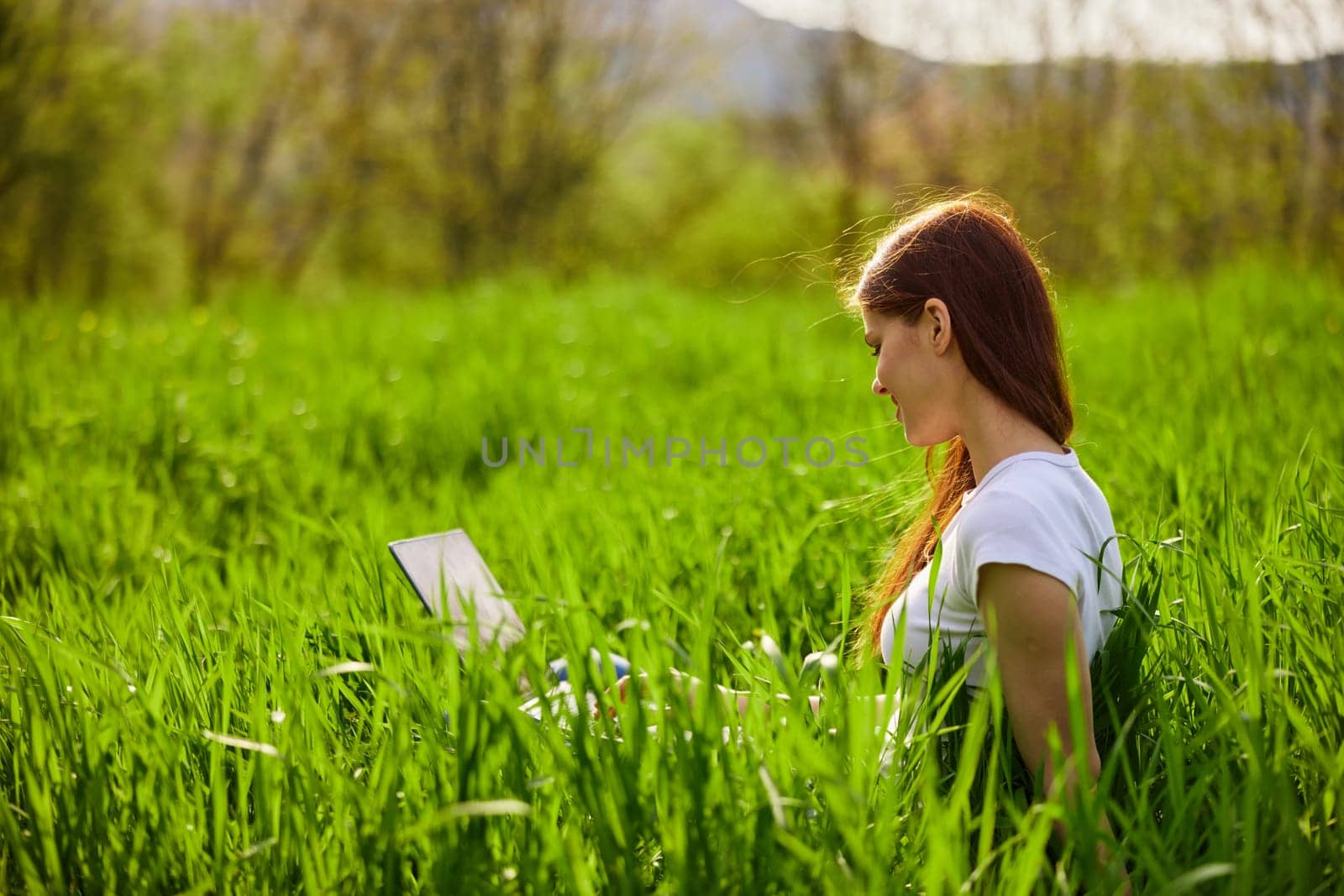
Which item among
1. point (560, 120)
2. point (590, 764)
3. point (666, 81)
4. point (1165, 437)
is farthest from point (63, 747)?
point (666, 81)

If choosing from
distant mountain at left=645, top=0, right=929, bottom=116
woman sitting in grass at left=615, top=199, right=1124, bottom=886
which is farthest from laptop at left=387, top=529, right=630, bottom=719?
distant mountain at left=645, top=0, right=929, bottom=116

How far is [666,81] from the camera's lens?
2109 centimetres

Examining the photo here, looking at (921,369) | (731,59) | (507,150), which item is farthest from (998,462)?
(731,59)

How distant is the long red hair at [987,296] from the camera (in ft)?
5.96

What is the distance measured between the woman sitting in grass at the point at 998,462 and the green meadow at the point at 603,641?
114mm

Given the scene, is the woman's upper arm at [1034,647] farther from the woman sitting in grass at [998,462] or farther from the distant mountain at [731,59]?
the distant mountain at [731,59]

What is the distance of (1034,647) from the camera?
155 centimetres

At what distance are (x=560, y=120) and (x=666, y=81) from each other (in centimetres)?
294

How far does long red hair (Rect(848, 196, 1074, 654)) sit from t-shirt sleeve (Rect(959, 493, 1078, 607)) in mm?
298

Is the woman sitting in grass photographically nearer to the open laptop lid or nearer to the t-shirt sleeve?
the t-shirt sleeve

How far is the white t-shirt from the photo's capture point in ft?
5.13

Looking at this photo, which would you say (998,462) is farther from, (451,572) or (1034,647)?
(451,572)

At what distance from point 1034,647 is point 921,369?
0.58 metres

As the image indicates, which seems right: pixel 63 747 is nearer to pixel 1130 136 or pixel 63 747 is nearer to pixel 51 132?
pixel 1130 136
